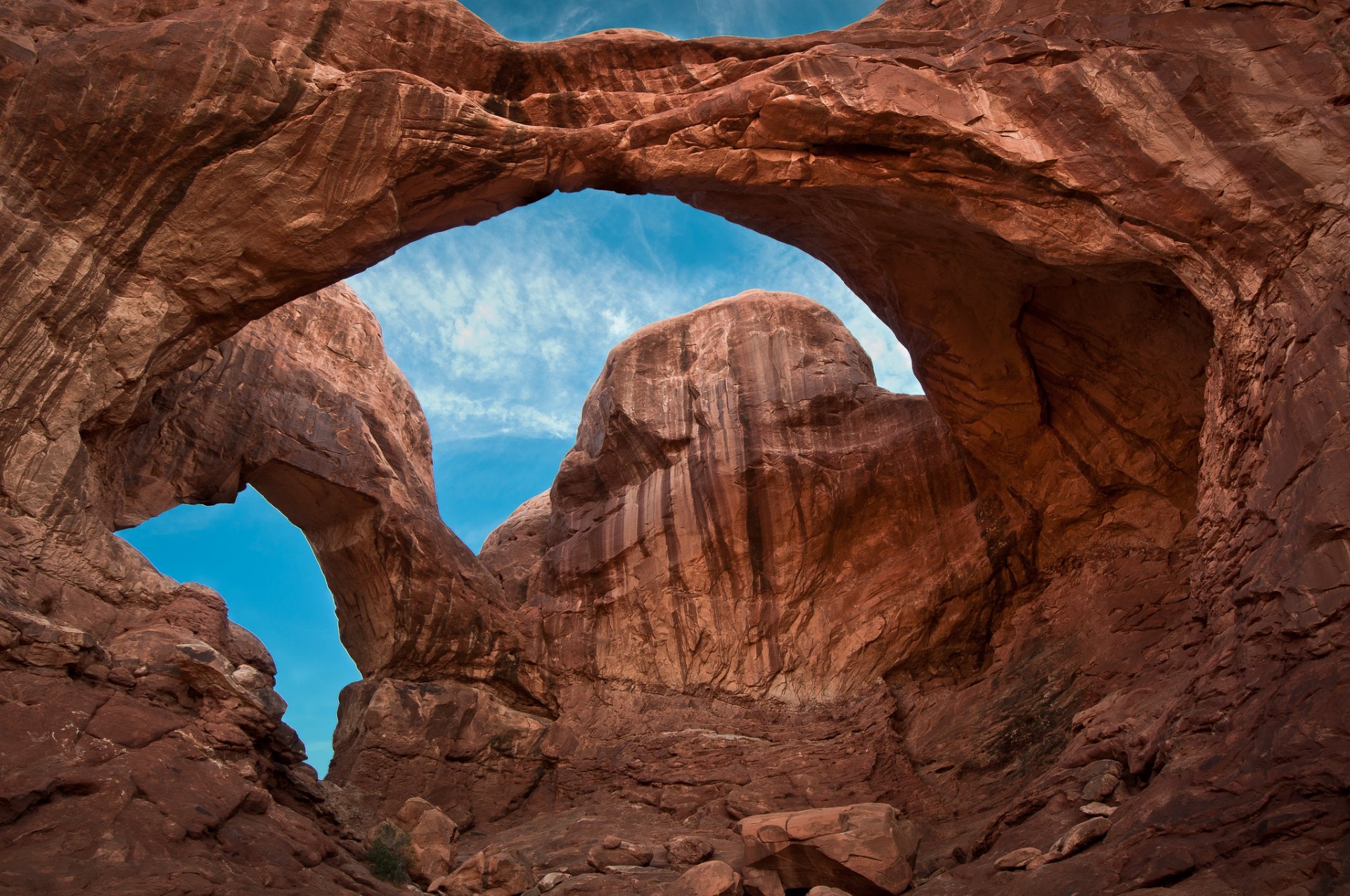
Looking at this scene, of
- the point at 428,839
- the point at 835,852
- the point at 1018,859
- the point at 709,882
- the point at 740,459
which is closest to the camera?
the point at 1018,859

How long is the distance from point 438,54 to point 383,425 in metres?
10.1

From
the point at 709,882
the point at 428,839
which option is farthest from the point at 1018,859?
the point at 428,839

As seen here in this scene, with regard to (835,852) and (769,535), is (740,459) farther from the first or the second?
(835,852)

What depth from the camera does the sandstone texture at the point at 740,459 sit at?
11297mm

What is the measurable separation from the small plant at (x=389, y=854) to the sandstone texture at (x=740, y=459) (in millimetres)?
741

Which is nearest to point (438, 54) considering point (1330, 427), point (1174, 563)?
point (1330, 427)

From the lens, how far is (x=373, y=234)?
15.9 metres

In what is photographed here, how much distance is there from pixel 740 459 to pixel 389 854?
11.1m

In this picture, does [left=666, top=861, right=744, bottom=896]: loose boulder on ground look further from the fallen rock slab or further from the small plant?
the small plant

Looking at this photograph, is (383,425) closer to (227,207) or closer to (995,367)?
(227,207)

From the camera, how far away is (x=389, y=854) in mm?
15000

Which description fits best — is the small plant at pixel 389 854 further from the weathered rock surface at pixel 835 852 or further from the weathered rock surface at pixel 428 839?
the weathered rock surface at pixel 835 852

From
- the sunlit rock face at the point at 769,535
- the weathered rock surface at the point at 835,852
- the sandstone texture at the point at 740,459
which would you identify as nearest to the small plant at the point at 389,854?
the sandstone texture at the point at 740,459

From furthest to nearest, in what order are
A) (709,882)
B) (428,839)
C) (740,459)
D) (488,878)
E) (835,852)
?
1. (740,459)
2. (428,839)
3. (488,878)
4. (835,852)
5. (709,882)
